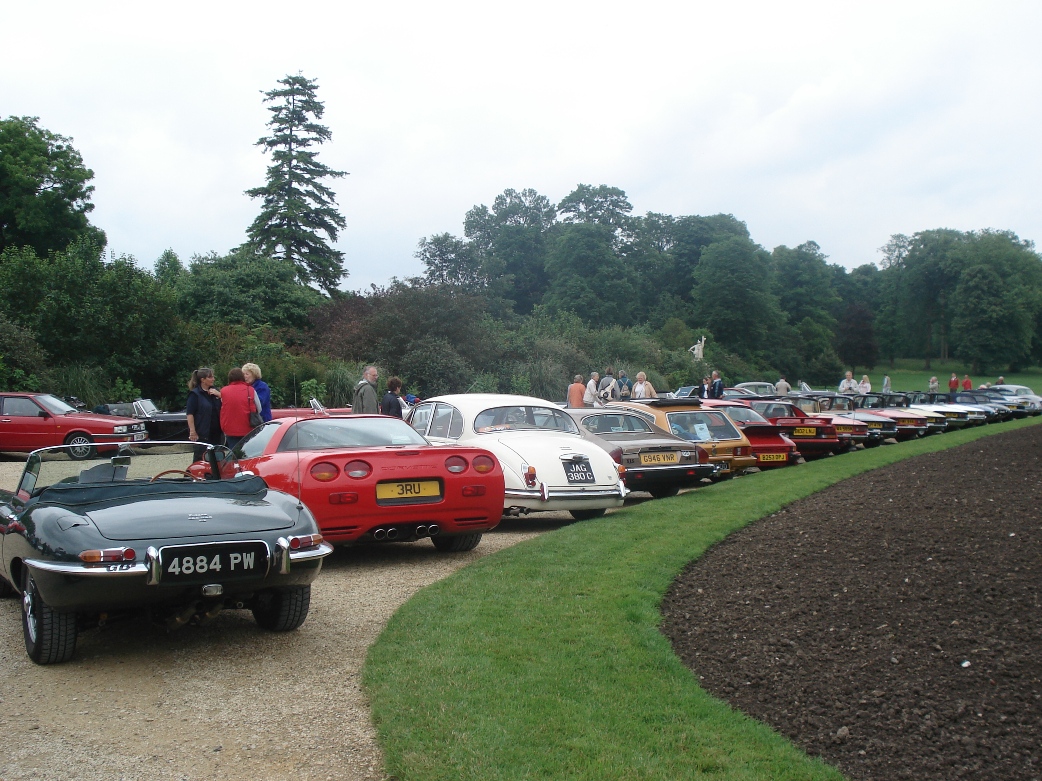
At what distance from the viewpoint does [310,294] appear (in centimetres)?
3856

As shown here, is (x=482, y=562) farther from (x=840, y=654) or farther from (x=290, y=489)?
(x=840, y=654)

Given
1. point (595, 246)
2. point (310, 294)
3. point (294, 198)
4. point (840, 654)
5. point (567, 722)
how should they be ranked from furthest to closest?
1. point (595, 246)
2. point (294, 198)
3. point (310, 294)
4. point (840, 654)
5. point (567, 722)

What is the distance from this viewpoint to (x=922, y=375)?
96.5 meters

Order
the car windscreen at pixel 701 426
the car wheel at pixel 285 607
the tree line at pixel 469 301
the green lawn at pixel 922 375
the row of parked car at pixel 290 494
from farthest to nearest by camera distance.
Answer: the green lawn at pixel 922 375 → the tree line at pixel 469 301 → the car windscreen at pixel 701 426 → the car wheel at pixel 285 607 → the row of parked car at pixel 290 494

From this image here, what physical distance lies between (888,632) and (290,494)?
13.3 feet

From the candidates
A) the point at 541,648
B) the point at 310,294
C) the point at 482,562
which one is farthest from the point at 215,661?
the point at 310,294

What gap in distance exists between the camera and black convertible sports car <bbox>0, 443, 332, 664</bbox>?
16.1 ft

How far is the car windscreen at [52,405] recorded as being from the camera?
19.4 metres

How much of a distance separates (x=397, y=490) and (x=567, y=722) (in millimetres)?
3969

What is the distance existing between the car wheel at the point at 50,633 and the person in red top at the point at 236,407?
19.4 ft

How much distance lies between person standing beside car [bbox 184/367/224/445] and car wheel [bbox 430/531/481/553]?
3.84m

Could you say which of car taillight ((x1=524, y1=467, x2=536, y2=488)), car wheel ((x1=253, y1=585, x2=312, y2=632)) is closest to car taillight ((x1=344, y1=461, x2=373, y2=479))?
car wheel ((x1=253, y1=585, x2=312, y2=632))

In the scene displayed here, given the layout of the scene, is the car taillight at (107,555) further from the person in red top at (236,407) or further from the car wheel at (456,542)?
the person in red top at (236,407)

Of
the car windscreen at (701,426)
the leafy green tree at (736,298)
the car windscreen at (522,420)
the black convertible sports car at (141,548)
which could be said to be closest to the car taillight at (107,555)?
the black convertible sports car at (141,548)
